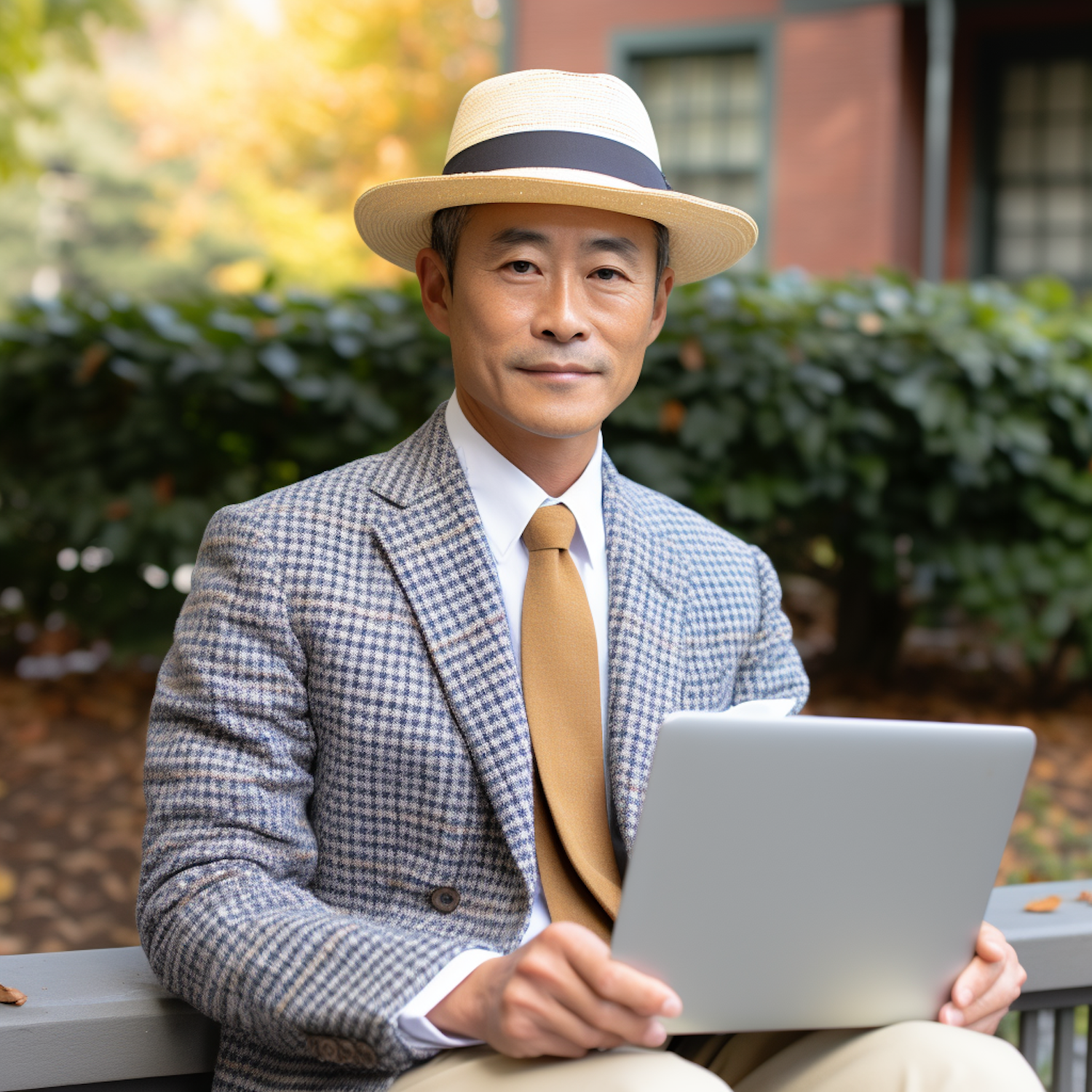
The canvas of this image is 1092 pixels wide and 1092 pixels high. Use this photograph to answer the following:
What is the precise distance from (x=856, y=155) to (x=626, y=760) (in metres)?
9.78

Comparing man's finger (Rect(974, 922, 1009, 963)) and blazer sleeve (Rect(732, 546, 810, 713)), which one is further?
blazer sleeve (Rect(732, 546, 810, 713))

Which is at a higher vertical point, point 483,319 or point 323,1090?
point 483,319

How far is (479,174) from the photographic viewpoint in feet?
5.40

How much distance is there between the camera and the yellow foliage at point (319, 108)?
69.6 ft

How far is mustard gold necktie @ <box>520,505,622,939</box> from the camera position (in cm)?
162

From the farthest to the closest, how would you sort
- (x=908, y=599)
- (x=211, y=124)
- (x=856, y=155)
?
(x=211, y=124), (x=856, y=155), (x=908, y=599)

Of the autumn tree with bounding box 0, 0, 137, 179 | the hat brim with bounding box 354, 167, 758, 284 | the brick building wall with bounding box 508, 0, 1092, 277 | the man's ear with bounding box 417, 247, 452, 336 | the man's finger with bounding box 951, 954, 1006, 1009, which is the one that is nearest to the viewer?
the man's finger with bounding box 951, 954, 1006, 1009

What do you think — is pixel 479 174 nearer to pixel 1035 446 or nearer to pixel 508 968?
pixel 508 968

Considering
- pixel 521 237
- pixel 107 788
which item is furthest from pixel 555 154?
pixel 107 788

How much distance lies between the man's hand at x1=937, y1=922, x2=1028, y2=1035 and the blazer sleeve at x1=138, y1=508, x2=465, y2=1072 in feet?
2.06

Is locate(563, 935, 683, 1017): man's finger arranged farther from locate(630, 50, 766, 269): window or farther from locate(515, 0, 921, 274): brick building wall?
locate(630, 50, 766, 269): window

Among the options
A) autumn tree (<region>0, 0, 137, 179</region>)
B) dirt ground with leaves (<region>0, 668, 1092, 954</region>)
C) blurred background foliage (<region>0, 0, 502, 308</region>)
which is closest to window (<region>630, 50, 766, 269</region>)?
autumn tree (<region>0, 0, 137, 179</region>)

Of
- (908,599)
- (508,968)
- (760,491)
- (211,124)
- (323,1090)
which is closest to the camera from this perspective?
(508,968)

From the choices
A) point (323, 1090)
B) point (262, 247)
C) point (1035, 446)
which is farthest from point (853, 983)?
point (262, 247)
